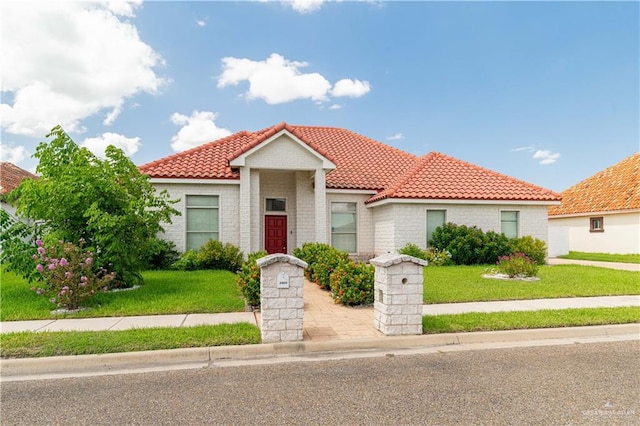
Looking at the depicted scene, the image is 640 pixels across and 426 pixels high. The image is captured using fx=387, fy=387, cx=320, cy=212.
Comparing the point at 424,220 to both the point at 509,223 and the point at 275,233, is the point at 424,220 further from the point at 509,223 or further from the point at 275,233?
the point at 275,233

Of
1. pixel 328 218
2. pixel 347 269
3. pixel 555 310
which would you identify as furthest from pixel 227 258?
pixel 555 310

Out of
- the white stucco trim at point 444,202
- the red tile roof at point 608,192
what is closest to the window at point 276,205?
the white stucco trim at point 444,202

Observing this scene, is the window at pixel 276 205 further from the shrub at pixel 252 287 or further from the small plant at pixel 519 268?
the small plant at pixel 519 268

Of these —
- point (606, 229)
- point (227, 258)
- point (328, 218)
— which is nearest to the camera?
point (227, 258)

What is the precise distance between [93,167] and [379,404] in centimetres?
930

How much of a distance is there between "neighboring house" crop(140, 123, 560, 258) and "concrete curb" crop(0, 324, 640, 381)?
891 cm

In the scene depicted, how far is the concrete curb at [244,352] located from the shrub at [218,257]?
8661mm

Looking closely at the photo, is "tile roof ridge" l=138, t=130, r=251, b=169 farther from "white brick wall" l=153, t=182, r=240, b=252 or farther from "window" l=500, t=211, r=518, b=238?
"window" l=500, t=211, r=518, b=238

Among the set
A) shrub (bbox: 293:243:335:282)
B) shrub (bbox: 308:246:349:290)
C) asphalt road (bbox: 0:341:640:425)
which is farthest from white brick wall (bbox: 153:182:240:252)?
asphalt road (bbox: 0:341:640:425)

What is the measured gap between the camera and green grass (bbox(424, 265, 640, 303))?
9672mm

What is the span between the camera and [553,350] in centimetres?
621

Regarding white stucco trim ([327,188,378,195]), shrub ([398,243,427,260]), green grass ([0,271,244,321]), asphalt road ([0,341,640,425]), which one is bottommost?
asphalt road ([0,341,640,425])

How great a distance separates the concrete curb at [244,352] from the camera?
5.40m

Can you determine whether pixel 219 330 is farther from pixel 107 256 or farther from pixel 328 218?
pixel 328 218
